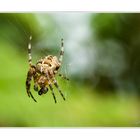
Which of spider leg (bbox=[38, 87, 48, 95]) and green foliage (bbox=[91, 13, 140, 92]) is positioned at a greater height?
green foliage (bbox=[91, 13, 140, 92])

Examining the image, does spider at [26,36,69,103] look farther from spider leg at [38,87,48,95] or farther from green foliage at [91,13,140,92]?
green foliage at [91,13,140,92]

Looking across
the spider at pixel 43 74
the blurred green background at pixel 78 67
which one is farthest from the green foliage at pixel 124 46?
the spider at pixel 43 74

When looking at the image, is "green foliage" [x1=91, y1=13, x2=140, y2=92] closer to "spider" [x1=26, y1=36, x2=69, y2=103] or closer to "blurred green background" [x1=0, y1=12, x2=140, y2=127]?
"blurred green background" [x1=0, y1=12, x2=140, y2=127]

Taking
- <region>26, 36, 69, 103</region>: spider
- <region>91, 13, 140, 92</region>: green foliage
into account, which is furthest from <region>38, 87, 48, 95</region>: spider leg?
<region>91, 13, 140, 92</region>: green foliage

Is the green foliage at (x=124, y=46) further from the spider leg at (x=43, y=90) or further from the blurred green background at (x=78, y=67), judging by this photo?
the spider leg at (x=43, y=90)

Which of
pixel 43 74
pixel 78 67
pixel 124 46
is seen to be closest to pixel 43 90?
pixel 43 74

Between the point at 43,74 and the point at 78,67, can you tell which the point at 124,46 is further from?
the point at 43,74

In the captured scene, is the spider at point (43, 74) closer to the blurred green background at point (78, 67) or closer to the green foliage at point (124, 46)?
the blurred green background at point (78, 67)

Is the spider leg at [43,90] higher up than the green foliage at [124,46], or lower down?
lower down
